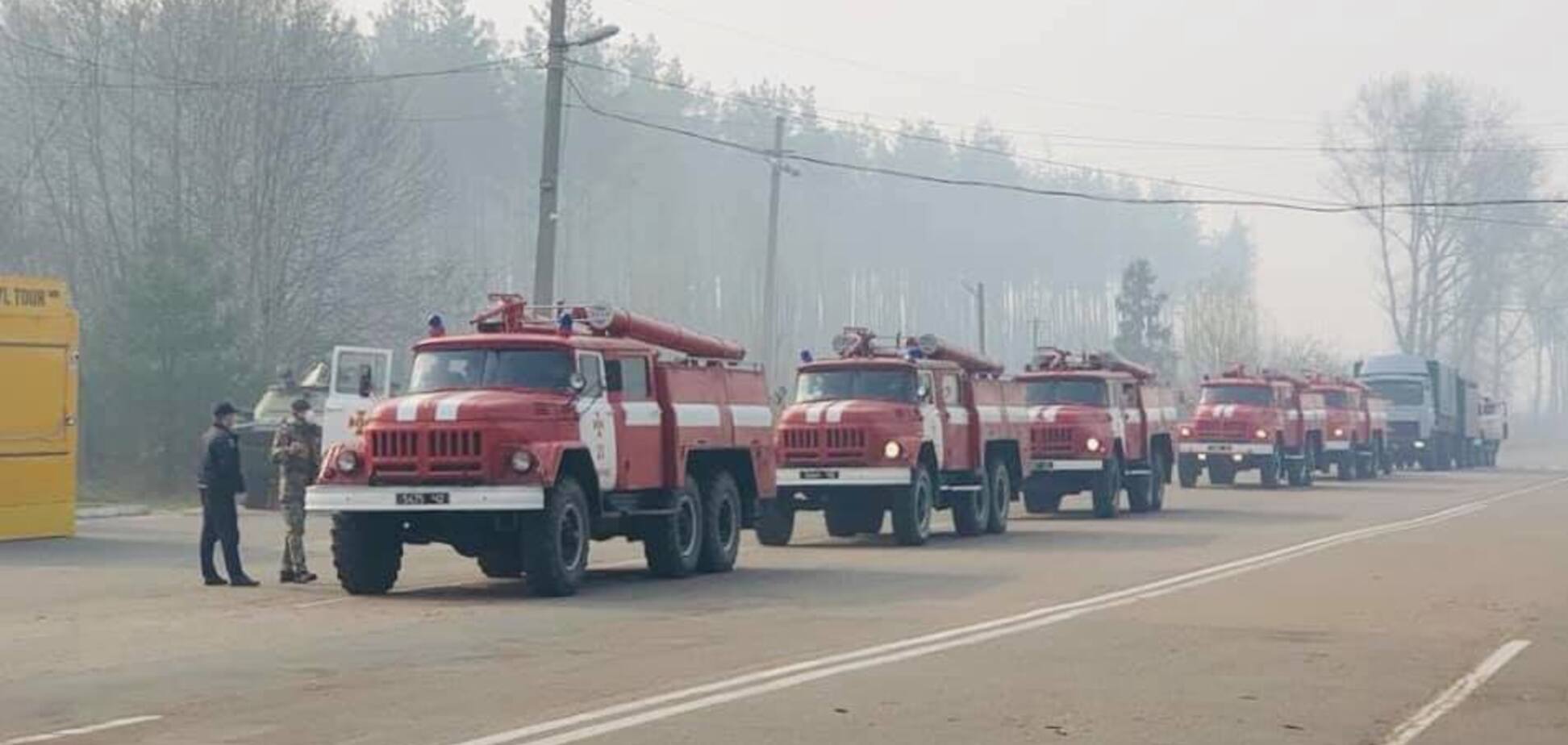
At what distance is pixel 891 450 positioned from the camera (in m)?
28.9

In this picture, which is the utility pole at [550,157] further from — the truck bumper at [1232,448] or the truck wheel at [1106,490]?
the truck bumper at [1232,448]

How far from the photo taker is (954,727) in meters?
12.2

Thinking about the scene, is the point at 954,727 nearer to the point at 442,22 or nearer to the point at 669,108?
the point at 442,22

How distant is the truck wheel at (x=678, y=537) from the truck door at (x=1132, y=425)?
16720 mm

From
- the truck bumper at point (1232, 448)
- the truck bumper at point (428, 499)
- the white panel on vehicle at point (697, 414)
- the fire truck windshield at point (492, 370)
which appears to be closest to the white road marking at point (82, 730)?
the truck bumper at point (428, 499)

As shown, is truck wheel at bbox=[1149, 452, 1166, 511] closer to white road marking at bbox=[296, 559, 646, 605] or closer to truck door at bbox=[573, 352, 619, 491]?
white road marking at bbox=[296, 559, 646, 605]

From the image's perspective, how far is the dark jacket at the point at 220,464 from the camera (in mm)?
22078

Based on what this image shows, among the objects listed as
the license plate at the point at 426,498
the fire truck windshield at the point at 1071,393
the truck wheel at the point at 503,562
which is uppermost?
the fire truck windshield at the point at 1071,393

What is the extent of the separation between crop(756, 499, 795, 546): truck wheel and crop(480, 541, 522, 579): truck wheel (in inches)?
257

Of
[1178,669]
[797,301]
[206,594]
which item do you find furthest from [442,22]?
[1178,669]

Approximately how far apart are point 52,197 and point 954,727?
4866 cm

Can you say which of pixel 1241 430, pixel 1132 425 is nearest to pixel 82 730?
pixel 1132 425

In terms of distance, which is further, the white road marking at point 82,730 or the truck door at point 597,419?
the truck door at point 597,419

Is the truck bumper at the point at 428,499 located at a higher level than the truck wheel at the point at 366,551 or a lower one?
higher
